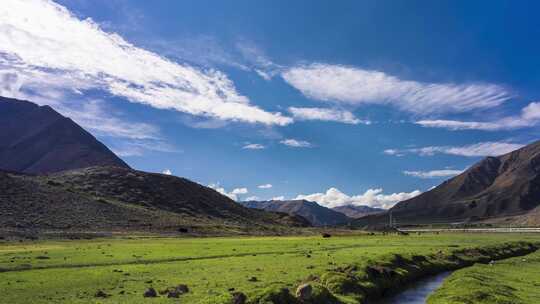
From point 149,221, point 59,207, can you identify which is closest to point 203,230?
point 149,221

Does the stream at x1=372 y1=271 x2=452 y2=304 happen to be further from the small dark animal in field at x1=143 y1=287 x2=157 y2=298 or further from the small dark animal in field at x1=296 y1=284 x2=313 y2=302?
the small dark animal in field at x1=143 y1=287 x2=157 y2=298

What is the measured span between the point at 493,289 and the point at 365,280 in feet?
40.4

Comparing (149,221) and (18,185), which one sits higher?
(18,185)

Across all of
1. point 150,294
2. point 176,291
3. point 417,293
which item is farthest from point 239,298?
point 417,293

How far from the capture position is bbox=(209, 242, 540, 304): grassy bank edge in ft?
111

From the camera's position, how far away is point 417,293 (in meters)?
49.7

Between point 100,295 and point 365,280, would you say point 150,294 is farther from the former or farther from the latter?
point 365,280

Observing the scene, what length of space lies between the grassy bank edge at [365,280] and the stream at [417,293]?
111 cm

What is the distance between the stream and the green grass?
1.66 meters

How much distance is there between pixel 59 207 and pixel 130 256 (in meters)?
101

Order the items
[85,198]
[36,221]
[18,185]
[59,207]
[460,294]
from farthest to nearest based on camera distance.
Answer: [85,198] < [18,185] < [59,207] < [36,221] < [460,294]

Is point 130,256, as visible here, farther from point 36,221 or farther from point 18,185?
point 18,185

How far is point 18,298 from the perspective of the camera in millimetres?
33438

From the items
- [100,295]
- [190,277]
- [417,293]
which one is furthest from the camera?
[417,293]
